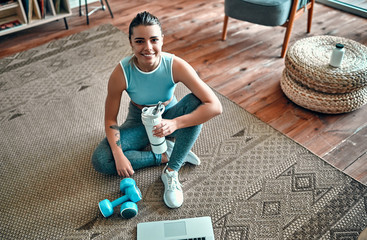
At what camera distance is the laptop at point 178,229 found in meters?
1.42

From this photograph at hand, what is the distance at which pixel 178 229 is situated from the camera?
1.45m

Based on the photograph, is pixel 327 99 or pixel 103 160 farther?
pixel 327 99

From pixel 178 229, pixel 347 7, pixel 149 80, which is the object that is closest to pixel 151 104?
pixel 149 80

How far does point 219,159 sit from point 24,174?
3.22 feet

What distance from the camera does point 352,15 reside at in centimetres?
299

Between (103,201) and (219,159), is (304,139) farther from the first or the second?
(103,201)

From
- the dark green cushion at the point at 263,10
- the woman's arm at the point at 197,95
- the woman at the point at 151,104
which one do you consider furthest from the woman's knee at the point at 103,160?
the dark green cushion at the point at 263,10

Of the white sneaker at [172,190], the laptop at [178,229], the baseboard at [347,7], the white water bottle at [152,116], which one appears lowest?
the laptop at [178,229]

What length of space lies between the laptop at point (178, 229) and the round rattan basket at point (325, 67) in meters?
0.99

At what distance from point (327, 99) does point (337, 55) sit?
0.24 meters

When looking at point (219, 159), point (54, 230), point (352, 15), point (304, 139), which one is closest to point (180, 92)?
point (219, 159)

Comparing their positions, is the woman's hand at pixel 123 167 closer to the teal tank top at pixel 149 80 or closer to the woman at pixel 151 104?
the woman at pixel 151 104

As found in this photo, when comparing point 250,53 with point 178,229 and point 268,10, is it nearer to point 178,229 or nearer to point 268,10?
point 268,10

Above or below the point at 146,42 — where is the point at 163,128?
below
